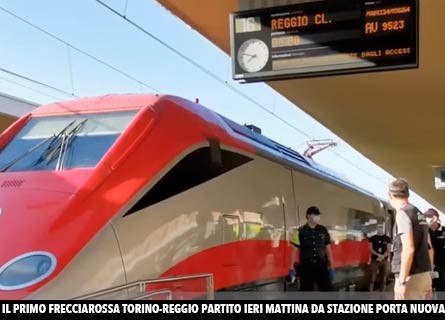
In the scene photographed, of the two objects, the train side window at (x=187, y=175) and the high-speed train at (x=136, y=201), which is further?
the train side window at (x=187, y=175)

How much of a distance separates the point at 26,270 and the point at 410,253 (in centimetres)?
317

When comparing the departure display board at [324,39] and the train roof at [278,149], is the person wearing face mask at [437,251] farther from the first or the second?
the departure display board at [324,39]

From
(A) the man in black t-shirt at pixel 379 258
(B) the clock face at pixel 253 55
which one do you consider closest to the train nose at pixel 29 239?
(B) the clock face at pixel 253 55

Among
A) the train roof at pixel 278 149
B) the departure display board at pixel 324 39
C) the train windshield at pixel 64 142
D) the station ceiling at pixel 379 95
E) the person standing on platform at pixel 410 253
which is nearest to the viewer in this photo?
the departure display board at pixel 324 39

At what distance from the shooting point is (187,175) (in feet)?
18.0

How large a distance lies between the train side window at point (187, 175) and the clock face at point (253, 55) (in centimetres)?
104

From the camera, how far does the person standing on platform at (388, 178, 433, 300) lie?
499cm

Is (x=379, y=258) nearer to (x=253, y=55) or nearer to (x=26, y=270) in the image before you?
(x=253, y=55)

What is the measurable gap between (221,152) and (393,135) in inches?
271

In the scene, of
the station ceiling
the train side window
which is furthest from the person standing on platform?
the station ceiling

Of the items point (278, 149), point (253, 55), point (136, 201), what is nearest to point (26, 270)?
point (136, 201)
